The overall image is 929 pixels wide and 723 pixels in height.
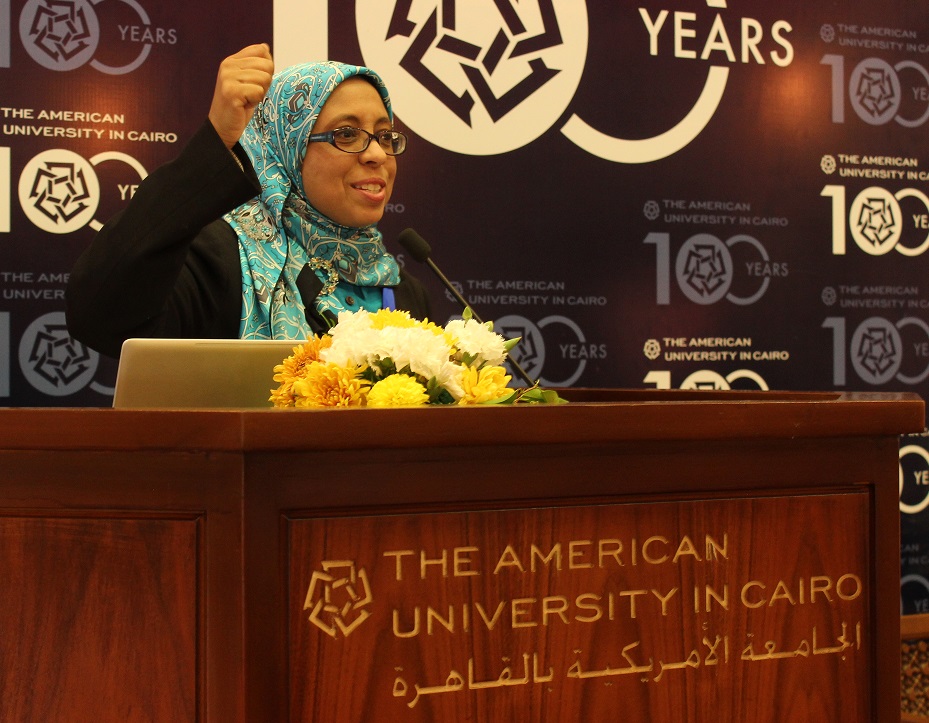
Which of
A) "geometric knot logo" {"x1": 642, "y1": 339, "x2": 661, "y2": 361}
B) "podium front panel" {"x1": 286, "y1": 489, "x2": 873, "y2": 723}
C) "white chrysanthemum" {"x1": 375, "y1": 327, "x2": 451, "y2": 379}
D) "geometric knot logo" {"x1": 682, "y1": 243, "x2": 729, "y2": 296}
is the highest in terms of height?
"geometric knot logo" {"x1": 682, "y1": 243, "x2": 729, "y2": 296}

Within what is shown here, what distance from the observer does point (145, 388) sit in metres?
1.14

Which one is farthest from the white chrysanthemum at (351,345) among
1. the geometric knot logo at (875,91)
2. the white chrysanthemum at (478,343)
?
the geometric knot logo at (875,91)

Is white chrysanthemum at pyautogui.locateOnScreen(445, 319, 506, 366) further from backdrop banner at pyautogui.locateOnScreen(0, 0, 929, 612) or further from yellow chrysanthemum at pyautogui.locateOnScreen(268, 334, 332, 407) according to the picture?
backdrop banner at pyautogui.locateOnScreen(0, 0, 929, 612)

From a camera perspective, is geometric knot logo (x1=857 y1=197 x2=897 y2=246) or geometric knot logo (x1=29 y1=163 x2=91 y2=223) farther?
geometric knot logo (x1=857 y1=197 x2=897 y2=246)

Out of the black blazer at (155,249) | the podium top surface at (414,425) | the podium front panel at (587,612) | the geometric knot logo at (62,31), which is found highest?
the geometric knot logo at (62,31)

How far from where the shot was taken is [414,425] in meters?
0.88

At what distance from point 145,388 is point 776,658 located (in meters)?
0.72

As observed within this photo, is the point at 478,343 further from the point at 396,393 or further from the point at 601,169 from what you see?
the point at 601,169

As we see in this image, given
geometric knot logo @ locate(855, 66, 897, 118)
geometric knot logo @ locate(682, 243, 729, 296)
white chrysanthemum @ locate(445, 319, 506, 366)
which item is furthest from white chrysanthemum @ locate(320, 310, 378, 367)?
geometric knot logo @ locate(855, 66, 897, 118)

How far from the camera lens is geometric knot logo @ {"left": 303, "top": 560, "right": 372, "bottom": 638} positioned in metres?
0.85

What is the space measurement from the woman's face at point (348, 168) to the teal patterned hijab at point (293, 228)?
0.07 feet

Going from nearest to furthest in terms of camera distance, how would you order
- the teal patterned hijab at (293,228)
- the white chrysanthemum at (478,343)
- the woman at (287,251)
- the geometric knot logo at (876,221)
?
the white chrysanthemum at (478,343)
the woman at (287,251)
the teal patterned hijab at (293,228)
the geometric knot logo at (876,221)

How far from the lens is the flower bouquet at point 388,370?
1.07 metres

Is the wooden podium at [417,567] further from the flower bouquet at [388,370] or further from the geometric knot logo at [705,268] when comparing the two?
the geometric knot logo at [705,268]
